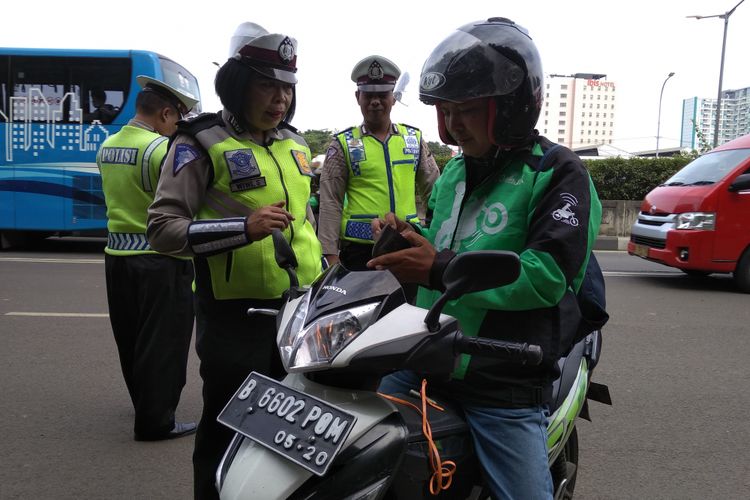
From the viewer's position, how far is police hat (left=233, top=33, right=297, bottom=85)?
2.38 metres

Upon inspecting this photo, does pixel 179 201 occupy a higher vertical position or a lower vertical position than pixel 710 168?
lower

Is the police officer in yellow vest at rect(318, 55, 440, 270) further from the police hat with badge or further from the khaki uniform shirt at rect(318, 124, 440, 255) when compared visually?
the police hat with badge

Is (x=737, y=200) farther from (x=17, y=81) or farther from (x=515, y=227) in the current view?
(x=17, y=81)

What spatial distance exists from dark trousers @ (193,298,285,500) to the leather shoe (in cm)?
132

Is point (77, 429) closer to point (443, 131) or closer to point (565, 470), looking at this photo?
point (565, 470)

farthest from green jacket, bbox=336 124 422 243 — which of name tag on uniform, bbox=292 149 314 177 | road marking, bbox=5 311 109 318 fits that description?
road marking, bbox=5 311 109 318

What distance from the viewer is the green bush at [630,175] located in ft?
51.2

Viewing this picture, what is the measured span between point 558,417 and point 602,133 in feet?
305

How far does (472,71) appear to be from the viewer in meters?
1.71

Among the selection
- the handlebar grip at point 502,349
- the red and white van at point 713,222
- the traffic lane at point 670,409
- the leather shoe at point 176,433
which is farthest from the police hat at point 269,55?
the red and white van at point 713,222

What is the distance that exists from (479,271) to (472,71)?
23.7 inches

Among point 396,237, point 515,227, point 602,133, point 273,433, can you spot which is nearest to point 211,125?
point 396,237

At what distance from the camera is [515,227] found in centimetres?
175

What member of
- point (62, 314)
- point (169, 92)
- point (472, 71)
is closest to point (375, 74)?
point (169, 92)
